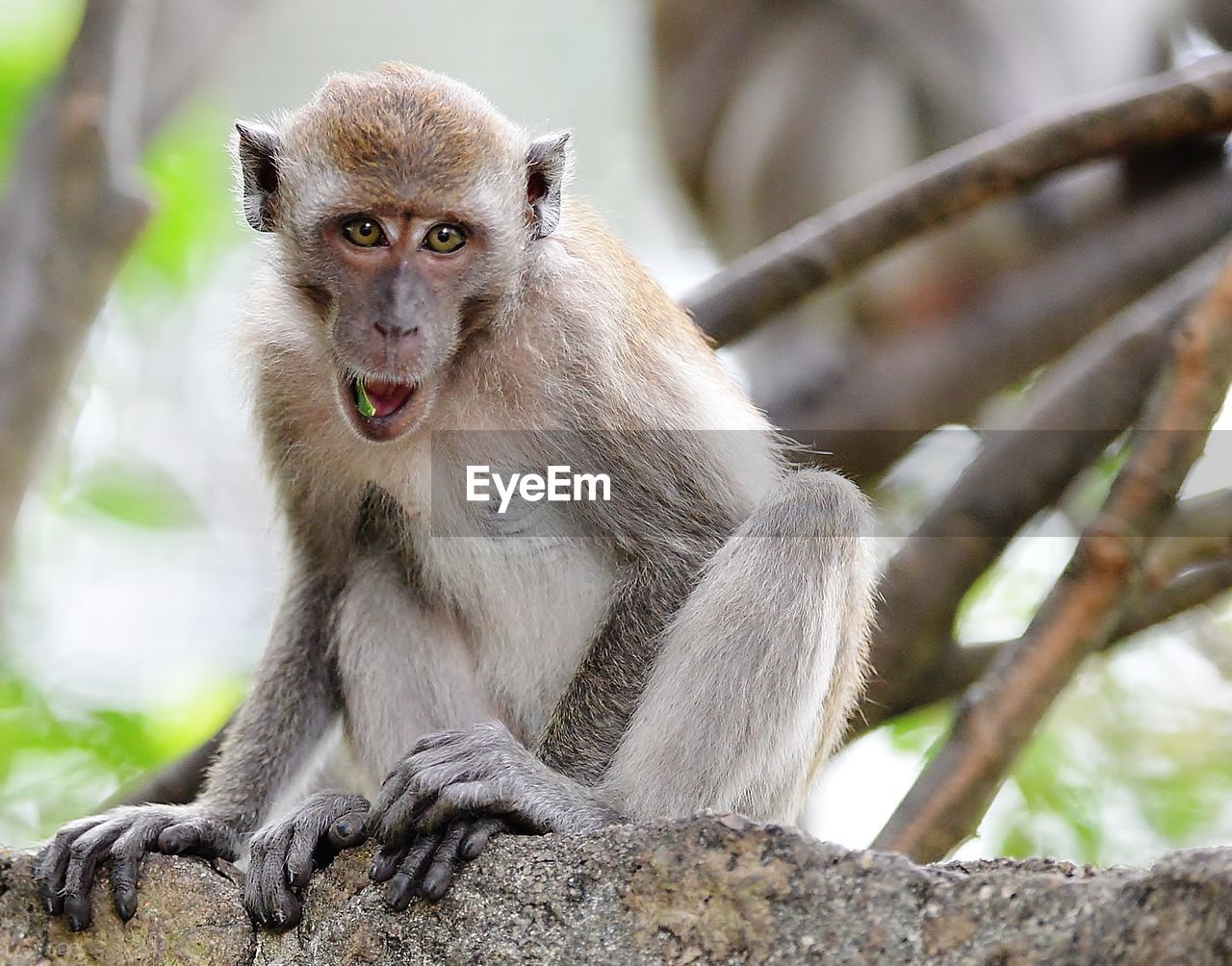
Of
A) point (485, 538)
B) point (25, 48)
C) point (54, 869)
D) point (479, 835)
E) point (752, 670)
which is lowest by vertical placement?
point (54, 869)

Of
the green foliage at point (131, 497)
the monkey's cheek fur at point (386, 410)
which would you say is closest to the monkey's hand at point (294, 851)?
the monkey's cheek fur at point (386, 410)

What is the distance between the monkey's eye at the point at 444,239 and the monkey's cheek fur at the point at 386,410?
1.28 feet

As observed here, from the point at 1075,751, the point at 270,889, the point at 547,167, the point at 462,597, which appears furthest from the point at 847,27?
the point at 270,889

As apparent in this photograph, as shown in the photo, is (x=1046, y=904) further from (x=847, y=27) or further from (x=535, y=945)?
(x=847, y=27)

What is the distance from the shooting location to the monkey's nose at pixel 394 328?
14.7 feet

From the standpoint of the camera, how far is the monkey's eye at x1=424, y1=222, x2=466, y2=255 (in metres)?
4.71

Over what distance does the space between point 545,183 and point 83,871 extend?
2.41 m

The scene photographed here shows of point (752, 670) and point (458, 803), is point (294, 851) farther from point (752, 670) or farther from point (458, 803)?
point (752, 670)

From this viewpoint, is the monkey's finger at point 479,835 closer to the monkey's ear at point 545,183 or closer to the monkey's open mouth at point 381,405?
the monkey's open mouth at point 381,405

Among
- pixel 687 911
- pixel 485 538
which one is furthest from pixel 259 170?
pixel 687 911

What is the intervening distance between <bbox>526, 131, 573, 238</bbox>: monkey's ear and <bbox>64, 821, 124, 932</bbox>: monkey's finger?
7.08 ft

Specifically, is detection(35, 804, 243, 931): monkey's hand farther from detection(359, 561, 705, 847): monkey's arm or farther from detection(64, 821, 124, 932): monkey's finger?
detection(359, 561, 705, 847): monkey's arm

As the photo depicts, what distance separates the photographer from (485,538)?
502cm

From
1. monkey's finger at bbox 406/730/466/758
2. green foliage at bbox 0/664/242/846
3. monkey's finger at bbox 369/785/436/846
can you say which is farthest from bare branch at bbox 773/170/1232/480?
monkey's finger at bbox 369/785/436/846
